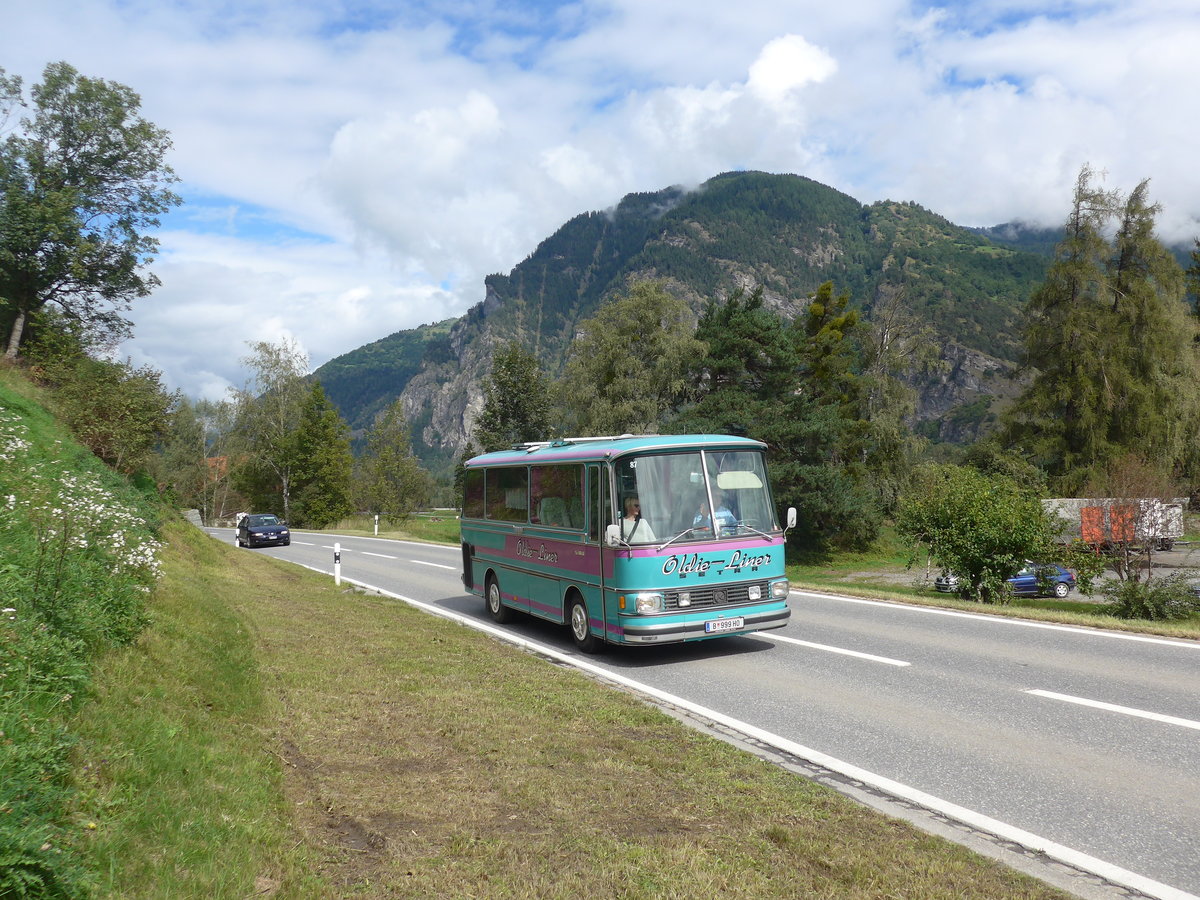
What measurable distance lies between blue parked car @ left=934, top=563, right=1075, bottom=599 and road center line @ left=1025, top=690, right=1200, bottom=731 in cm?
894

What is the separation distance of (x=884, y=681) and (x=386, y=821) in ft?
18.5

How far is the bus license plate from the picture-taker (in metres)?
9.77

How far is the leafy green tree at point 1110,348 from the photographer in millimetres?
40688

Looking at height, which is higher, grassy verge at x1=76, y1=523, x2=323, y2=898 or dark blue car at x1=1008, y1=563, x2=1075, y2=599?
grassy verge at x1=76, y1=523, x2=323, y2=898

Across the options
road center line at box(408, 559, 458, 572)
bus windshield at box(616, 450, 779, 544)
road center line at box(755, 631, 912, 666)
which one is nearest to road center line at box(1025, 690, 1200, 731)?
road center line at box(755, 631, 912, 666)

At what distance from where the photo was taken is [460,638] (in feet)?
38.0

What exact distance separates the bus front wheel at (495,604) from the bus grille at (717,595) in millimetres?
4806

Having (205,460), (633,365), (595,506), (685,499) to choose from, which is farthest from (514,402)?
(685,499)

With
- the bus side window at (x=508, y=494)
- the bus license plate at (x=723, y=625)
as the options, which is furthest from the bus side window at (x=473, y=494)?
the bus license plate at (x=723, y=625)

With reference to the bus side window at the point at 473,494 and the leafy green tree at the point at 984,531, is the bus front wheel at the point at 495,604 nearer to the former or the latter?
the bus side window at the point at 473,494

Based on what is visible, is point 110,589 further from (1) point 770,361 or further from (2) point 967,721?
(1) point 770,361

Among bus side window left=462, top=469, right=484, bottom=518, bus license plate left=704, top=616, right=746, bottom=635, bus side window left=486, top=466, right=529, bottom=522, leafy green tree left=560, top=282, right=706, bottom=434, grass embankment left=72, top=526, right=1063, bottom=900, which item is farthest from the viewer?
leafy green tree left=560, top=282, right=706, bottom=434

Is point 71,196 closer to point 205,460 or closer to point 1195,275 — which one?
point 205,460

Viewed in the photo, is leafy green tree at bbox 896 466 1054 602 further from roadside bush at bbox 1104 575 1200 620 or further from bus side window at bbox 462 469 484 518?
bus side window at bbox 462 469 484 518
